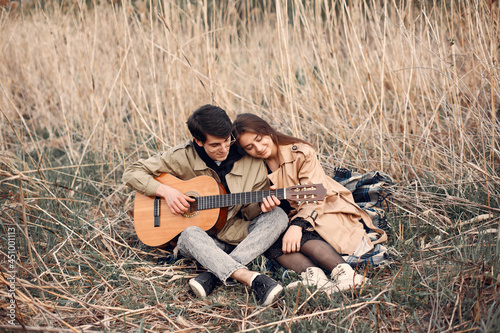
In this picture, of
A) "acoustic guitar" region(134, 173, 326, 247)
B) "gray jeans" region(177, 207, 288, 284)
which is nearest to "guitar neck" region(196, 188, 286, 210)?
"acoustic guitar" region(134, 173, 326, 247)

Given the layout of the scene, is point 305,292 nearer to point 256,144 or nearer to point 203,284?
point 203,284

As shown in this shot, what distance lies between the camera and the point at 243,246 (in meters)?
2.12

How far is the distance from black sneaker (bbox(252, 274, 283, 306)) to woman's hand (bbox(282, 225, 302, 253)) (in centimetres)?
28

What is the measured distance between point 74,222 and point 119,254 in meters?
0.39

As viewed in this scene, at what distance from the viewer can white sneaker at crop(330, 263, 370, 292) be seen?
180 cm

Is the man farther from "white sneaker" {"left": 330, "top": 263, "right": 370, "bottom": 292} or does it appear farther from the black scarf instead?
"white sneaker" {"left": 330, "top": 263, "right": 370, "bottom": 292}

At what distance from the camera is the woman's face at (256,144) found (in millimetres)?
2232

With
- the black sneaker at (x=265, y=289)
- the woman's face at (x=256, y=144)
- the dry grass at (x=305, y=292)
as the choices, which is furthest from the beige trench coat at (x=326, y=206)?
the black sneaker at (x=265, y=289)

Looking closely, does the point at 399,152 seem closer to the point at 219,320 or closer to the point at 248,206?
the point at 248,206

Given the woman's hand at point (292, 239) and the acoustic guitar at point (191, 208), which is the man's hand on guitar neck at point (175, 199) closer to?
the acoustic guitar at point (191, 208)

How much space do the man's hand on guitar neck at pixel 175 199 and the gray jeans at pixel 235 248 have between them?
17cm

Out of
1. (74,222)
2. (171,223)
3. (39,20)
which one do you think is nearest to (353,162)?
(171,223)

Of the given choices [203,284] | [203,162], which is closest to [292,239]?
[203,284]

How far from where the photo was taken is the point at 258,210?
2377mm
